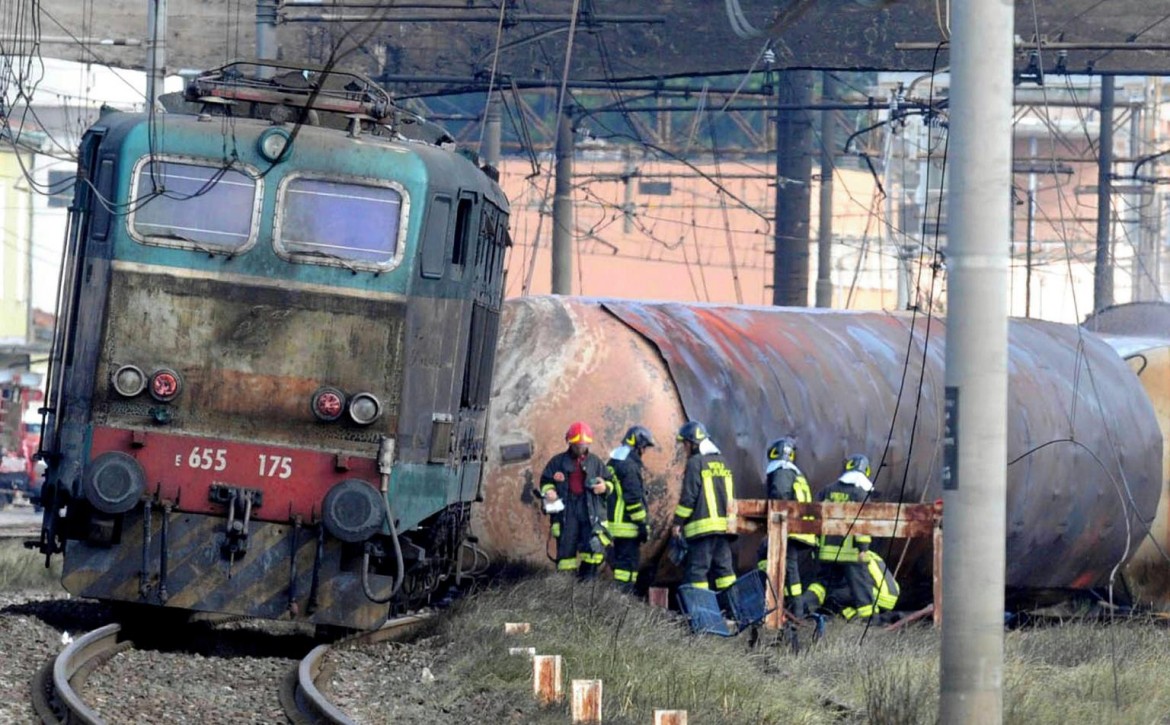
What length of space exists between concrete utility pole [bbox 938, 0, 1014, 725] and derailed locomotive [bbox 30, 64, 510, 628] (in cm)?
388

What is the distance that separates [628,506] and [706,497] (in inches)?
37.7

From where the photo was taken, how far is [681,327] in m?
16.5

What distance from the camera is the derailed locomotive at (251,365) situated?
1084 cm

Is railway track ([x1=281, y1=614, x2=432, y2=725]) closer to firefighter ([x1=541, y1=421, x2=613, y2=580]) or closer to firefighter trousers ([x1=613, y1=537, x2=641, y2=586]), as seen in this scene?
firefighter ([x1=541, y1=421, x2=613, y2=580])

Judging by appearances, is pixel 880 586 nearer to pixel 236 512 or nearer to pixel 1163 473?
pixel 236 512

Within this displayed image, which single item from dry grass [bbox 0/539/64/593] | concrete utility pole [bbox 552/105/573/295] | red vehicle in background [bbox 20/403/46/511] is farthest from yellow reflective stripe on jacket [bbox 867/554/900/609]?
red vehicle in background [bbox 20/403/46/511]

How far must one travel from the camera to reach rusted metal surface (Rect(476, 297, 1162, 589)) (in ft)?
49.7

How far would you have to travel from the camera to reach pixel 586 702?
8898 mm

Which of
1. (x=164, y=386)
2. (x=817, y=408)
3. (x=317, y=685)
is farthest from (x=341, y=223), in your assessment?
(x=817, y=408)

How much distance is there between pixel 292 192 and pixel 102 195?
1130 millimetres

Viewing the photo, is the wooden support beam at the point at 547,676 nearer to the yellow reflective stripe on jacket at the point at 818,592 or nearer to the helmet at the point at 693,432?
the helmet at the point at 693,432

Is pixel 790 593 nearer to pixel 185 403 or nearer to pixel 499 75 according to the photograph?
pixel 185 403

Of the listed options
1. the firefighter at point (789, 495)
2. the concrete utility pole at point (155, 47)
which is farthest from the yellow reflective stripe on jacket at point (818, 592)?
the concrete utility pole at point (155, 47)

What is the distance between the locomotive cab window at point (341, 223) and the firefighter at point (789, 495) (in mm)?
4181
